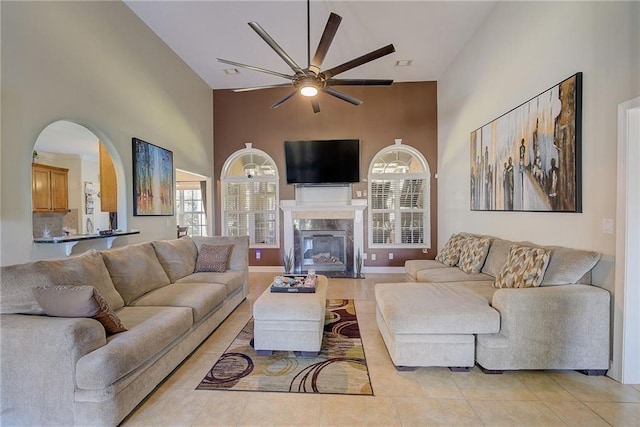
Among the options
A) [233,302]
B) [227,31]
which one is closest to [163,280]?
[233,302]

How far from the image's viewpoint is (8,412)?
5.59ft

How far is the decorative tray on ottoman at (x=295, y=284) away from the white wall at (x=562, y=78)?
2.48 meters

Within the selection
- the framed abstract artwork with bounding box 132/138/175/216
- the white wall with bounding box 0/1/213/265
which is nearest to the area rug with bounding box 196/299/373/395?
the white wall with bounding box 0/1/213/265

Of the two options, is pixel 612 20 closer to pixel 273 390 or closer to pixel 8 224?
pixel 273 390

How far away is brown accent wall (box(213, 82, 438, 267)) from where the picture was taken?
5973mm

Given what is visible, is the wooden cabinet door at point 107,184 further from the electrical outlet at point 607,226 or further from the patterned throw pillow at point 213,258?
the electrical outlet at point 607,226

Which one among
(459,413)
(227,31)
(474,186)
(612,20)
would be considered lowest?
(459,413)

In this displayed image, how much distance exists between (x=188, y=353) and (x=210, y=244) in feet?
6.46

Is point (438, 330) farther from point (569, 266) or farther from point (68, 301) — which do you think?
point (68, 301)

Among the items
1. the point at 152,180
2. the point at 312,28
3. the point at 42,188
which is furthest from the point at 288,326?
the point at 42,188

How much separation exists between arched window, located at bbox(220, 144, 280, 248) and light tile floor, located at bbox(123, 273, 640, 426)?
4.00 meters

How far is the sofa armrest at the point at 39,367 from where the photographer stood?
5.41 ft

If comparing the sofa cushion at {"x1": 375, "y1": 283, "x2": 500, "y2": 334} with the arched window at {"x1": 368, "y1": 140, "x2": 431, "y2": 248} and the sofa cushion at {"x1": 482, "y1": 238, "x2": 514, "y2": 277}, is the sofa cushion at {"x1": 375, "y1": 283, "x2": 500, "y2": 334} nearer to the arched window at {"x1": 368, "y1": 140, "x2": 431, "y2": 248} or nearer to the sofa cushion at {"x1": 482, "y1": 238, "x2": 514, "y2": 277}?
the sofa cushion at {"x1": 482, "y1": 238, "x2": 514, "y2": 277}

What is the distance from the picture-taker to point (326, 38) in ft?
9.46
